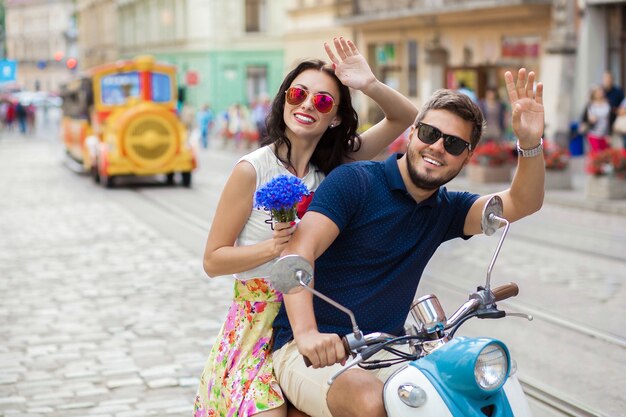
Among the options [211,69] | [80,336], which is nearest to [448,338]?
[80,336]

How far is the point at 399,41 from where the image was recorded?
36.1 meters

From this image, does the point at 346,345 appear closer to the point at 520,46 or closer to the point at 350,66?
the point at 350,66

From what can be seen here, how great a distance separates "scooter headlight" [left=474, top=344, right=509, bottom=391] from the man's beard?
2.25 feet

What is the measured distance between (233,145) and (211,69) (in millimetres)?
15424

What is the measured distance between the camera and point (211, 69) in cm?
5106

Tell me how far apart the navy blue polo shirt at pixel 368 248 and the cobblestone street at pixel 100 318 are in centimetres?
274

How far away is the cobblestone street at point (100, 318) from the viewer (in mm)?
6352

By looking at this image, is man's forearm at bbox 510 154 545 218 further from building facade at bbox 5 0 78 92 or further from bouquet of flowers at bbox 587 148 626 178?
building facade at bbox 5 0 78 92

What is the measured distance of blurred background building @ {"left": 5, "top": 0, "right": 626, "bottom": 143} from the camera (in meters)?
25.3

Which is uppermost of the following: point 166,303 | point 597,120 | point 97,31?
point 97,31

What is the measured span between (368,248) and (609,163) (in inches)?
525

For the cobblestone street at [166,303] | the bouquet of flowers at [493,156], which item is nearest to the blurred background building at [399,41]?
the bouquet of flowers at [493,156]

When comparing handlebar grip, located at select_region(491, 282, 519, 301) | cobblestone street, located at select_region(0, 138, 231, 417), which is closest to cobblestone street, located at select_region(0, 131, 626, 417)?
cobblestone street, located at select_region(0, 138, 231, 417)

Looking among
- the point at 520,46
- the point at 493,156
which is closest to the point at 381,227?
the point at 493,156
